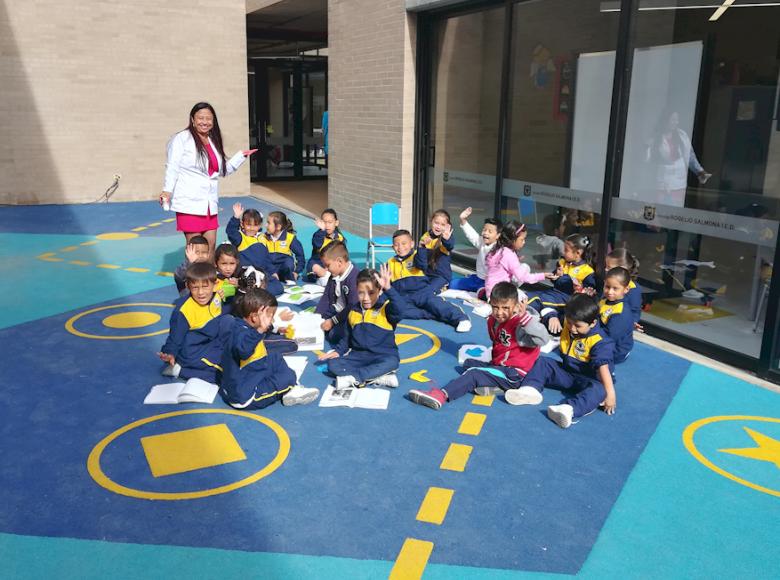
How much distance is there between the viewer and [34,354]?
604 centimetres

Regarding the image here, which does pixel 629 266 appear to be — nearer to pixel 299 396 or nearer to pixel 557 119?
pixel 557 119

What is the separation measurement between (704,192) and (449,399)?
3461 millimetres

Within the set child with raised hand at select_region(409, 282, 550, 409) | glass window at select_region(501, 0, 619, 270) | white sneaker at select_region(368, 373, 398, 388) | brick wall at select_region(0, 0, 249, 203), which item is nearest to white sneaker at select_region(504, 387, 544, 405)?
child with raised hand at select_region(409, 282, 550, 409)

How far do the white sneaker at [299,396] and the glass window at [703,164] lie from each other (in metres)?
3.71

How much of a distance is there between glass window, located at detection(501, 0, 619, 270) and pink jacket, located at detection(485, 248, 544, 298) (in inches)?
25.6

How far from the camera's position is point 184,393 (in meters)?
5.04

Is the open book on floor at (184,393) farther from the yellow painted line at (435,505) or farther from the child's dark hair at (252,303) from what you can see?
the yellow painted line at (435,505)

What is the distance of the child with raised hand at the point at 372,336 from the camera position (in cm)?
537

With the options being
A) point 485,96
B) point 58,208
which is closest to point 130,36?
point 58,208

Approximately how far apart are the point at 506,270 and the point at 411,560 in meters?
4.83

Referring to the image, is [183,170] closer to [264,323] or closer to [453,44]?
[264,323]

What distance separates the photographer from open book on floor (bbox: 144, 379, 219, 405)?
5.04 metres

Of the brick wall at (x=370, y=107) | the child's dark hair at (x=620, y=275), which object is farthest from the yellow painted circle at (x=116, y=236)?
the child's dark hair at (x=620, y=275)

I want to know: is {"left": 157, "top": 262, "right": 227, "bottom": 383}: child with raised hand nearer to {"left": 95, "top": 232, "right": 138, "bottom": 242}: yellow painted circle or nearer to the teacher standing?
the teacher standing
